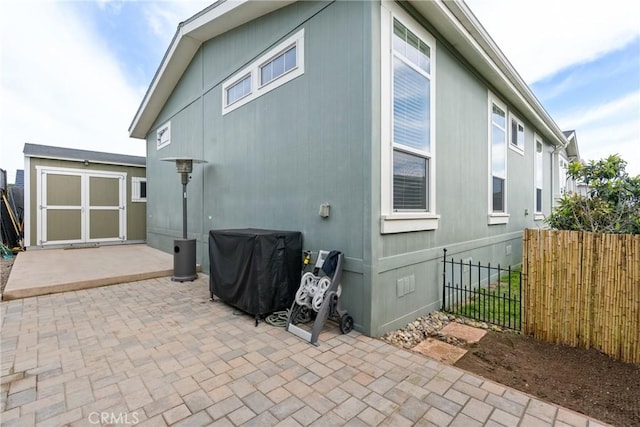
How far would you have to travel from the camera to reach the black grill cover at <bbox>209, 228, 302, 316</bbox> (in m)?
3.33

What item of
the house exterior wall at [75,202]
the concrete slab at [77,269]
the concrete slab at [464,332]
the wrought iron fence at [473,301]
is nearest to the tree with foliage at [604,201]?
the wrought iron fence at [473,301]

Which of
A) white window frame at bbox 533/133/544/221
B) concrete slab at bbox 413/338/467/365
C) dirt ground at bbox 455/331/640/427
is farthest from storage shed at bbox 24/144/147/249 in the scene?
white window frame at bbox 533/133/544/221

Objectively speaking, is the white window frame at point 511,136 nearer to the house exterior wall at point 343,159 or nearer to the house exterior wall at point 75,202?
the house exterior wall at point 343,159

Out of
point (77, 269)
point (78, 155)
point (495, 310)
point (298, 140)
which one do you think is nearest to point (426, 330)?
point (495, 310)

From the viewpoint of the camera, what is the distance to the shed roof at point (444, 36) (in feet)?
12.4

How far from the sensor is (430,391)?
209 centimetres

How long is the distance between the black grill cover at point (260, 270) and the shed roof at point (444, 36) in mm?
3254

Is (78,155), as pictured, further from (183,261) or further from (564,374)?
(564,374)

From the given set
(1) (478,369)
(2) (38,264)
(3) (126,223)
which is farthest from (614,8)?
(3) (126,223)

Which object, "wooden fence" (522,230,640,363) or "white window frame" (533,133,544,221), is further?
"white window frame" (533,133,544,221)

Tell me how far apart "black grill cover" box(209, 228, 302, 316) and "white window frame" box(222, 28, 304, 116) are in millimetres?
2214

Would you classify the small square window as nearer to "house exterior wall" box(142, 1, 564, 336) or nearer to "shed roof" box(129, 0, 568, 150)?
"house exterior wall" box(142, 1, 564, 336)

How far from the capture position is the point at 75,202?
30.8 feet

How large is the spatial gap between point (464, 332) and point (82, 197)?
11.5 m
